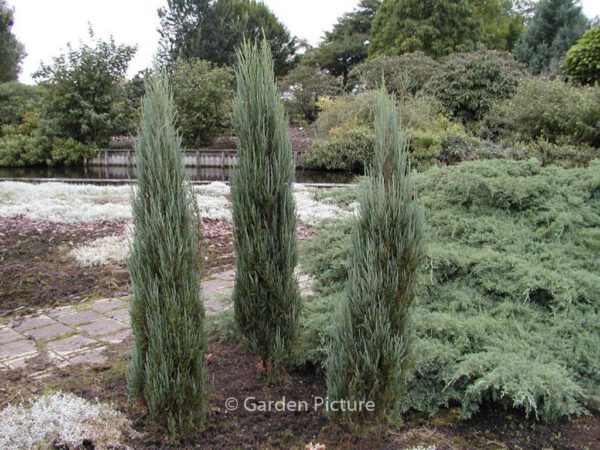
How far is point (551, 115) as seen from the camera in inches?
436

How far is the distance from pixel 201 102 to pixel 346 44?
13.0m

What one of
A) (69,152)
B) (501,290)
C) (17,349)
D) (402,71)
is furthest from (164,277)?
(69,152)

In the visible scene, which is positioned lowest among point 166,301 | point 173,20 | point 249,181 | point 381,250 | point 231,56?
point 166,301

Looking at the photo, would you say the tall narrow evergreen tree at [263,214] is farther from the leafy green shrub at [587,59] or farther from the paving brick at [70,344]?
the leafy green shrub at [587,59]

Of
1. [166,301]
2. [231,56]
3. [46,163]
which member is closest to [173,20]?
[231,56]

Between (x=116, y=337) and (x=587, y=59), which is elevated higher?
(x=587, y=59)

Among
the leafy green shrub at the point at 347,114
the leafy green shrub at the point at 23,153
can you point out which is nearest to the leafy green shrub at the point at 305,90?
the leafy green shrub at the point at 347,114

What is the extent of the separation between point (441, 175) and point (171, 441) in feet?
11.1

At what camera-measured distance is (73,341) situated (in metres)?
3.34

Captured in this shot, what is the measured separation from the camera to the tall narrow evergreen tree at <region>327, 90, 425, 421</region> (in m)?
2.07

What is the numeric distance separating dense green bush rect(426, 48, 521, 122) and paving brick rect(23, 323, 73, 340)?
43.9 feet

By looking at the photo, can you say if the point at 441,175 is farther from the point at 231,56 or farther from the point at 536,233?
the point at 231,56

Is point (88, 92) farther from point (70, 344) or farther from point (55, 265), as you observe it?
point (70, 344)

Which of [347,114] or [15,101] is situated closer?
[347,114]
